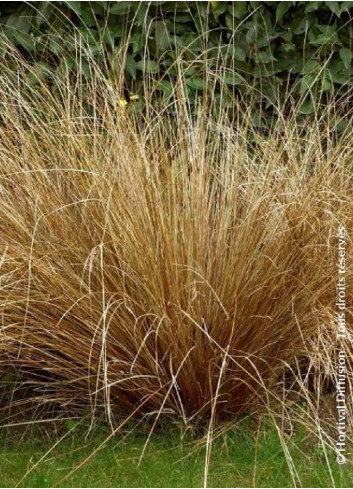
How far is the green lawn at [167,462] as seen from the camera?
292 cm

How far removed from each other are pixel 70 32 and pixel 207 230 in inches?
68.2

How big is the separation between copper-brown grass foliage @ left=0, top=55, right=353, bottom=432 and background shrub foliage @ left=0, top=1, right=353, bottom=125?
0.97 metres

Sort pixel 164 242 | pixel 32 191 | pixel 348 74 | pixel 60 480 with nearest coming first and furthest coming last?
1. pixel 60 480
2. pixel 164 242
3. pixel 32 191
4. pixel 348 74

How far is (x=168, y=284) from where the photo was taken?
3025 mm

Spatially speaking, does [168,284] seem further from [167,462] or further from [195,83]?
[195,83]

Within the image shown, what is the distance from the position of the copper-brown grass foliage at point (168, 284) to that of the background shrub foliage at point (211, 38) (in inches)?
38.4

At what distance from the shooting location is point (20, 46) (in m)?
4.42

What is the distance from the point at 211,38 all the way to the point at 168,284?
1.85 meters

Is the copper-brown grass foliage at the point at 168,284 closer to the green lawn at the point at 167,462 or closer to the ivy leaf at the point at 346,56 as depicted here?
the green lawn at the point at 167,462

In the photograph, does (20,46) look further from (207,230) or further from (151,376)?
(151,376)

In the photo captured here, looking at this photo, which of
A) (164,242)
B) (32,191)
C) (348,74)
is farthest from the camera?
(348,74)

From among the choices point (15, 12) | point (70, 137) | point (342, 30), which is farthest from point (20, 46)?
point (342, 30)

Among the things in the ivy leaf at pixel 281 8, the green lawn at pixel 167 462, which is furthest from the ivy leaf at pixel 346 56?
the green lawn at pixel 167 462

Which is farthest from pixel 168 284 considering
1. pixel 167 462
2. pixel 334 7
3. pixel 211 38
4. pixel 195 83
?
pixel 334 7
